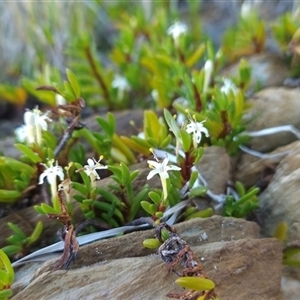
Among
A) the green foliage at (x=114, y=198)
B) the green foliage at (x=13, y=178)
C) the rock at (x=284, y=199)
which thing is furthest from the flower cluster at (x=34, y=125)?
the rock at (x=284, y=199)

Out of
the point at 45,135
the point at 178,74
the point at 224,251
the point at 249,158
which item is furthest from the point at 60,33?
the point at 224,251

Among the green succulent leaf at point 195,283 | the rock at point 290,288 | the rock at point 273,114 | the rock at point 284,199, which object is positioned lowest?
the rock at point 290,288

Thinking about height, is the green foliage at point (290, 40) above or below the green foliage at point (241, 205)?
above

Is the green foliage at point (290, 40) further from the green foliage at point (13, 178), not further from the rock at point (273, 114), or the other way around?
the green foliage at point (13, 178)

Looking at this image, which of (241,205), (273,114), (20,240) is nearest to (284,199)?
(241,205)

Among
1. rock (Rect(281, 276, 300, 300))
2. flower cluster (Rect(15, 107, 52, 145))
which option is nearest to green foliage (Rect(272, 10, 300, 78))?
rock (Rect(281, 276, 300, 300))

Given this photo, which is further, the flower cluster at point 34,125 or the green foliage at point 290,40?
the green foliage at point 290,40

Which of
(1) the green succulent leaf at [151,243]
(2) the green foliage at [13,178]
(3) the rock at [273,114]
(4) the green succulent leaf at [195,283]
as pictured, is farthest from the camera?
(3) the rock at [273,114]

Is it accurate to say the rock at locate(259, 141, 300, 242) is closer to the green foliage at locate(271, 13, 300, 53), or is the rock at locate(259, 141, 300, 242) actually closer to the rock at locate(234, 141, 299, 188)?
the rock at locate(234, 141, 299, 188)
